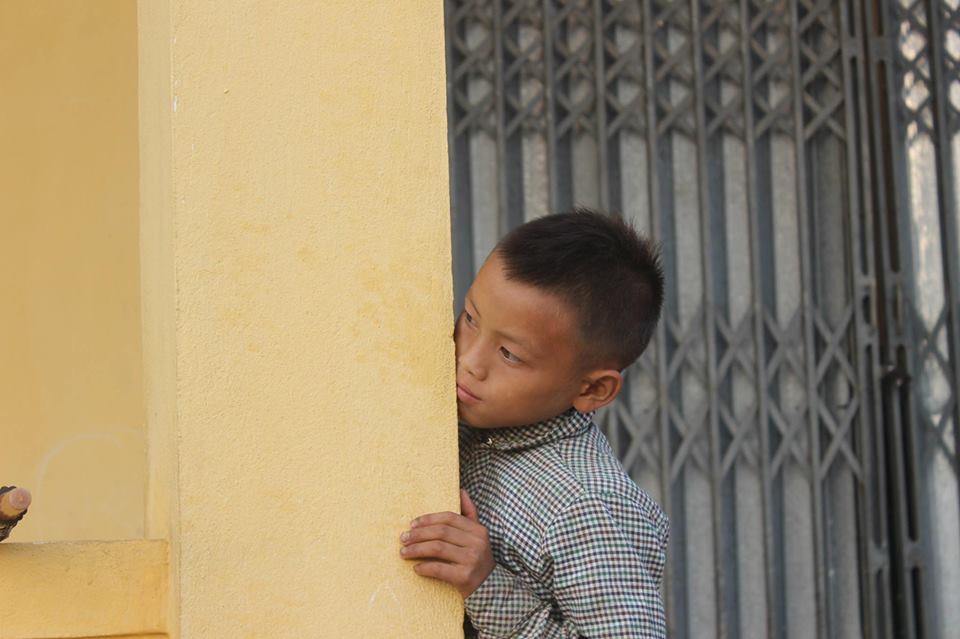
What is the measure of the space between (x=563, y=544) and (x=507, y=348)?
29cm

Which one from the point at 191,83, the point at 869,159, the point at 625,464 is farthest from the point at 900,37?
the point at 191,83

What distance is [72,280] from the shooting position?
318cm

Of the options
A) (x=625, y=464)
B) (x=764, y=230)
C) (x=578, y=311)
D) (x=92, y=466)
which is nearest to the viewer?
(x=578, y=311)

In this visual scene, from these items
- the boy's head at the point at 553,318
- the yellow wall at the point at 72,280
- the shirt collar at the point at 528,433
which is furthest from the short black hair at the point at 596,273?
the yellow wall at the point at 72,280

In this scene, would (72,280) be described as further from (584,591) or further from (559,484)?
(584,591)

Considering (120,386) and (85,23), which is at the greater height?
(85,23)

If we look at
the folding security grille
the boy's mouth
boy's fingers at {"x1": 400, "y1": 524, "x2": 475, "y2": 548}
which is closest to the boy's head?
the boy's mouth

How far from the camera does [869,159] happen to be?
4.41 meters

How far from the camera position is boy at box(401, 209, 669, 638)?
2002 mm

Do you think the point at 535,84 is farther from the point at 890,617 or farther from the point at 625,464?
the point at 890,617

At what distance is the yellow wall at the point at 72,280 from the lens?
3.14 metres

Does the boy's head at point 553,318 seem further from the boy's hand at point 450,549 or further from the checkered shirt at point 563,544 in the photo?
the boy's hand at point 450,549

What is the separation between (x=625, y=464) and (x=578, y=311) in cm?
199

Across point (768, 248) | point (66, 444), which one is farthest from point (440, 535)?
point (768, 248)
